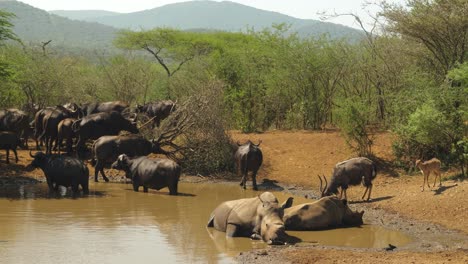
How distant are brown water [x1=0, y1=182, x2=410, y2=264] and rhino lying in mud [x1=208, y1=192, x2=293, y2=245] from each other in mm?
220

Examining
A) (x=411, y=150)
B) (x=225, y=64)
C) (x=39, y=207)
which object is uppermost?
(x=225, y=64)

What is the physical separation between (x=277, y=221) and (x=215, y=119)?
10.9m

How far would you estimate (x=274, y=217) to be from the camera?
13.3 metres

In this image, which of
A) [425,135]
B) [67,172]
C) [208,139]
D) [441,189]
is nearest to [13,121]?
[208,139]

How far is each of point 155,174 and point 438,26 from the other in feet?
34.0

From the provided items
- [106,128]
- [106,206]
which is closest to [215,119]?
[106,128]

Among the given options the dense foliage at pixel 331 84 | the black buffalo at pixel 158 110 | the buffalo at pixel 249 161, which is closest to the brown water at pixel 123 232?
the buffalo at pixel 249 161

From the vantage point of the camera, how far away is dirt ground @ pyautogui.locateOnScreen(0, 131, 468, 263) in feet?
39.6

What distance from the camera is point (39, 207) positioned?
17016mm

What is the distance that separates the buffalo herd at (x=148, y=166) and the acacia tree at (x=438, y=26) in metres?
6.75

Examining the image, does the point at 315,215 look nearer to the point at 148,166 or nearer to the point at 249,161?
the point at 148,166

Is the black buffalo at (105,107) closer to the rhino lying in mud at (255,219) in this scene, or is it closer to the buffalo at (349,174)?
the buffalo at (349,174)

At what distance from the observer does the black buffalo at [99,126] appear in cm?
2398

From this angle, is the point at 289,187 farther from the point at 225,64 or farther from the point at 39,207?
the point at 225,64
